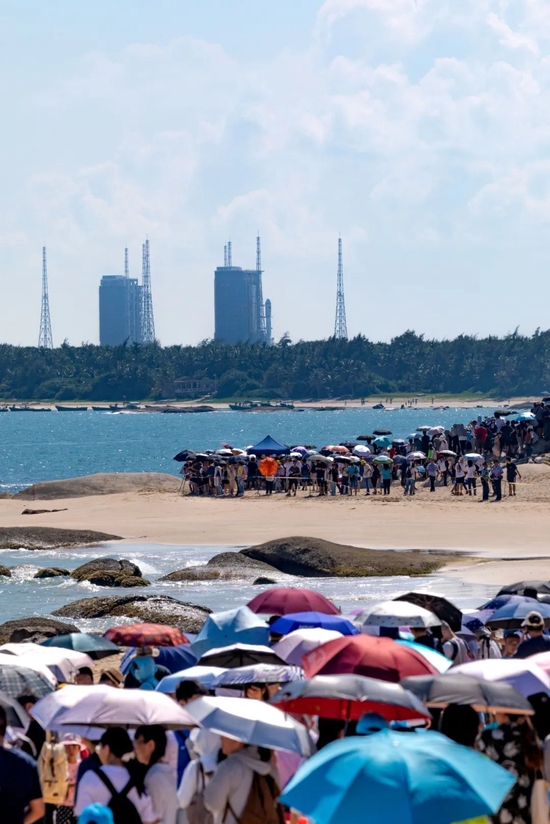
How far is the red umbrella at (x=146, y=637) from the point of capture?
11719 millimetres

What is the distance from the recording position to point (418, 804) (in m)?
5.79

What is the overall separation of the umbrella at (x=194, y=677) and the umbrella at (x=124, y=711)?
127 cm

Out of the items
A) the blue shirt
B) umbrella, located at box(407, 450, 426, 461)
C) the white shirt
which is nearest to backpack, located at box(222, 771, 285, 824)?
the white shirt

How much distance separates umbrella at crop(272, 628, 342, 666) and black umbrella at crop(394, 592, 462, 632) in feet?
6.88

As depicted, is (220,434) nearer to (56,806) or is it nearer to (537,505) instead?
(537,505)

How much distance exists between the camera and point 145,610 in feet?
68.6

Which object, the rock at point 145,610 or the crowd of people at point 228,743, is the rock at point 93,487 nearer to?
the rock at point 145,610

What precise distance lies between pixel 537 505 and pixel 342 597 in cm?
1521

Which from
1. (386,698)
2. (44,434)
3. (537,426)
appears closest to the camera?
(386,698)

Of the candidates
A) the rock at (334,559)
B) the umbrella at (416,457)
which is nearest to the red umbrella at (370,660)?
the rock at (334,559)

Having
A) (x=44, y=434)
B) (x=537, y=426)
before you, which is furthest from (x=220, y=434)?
(x=537, y=426)

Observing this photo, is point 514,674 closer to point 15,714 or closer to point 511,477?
point 15,714

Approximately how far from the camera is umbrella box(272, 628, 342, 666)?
10.9 metres

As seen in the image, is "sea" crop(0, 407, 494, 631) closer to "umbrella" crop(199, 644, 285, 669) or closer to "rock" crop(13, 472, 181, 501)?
"umbrella" crop(199, 644, 285, 669)
